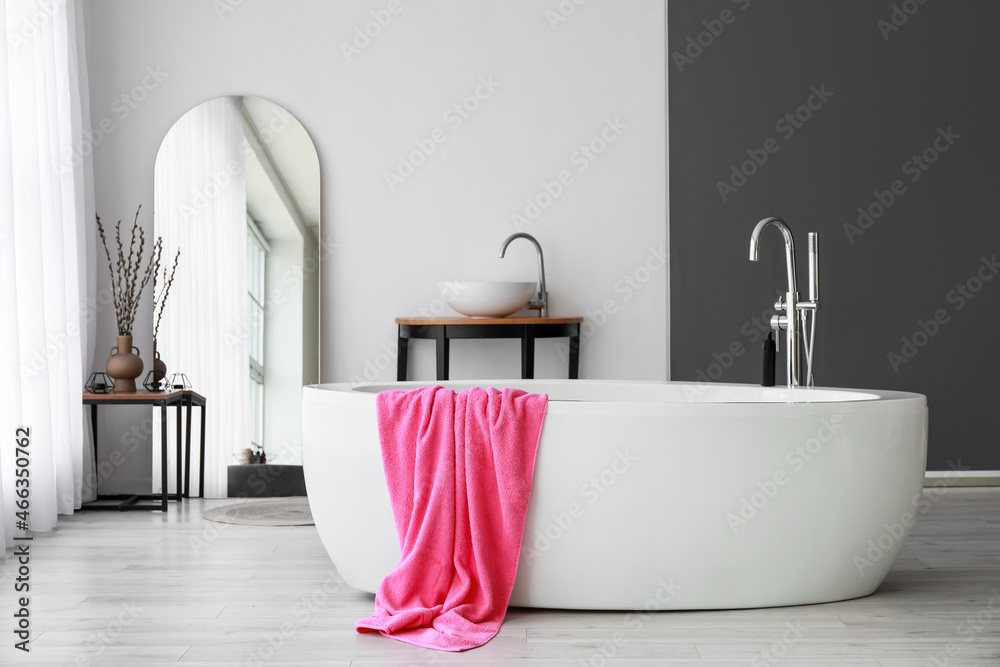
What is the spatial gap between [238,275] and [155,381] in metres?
0.57

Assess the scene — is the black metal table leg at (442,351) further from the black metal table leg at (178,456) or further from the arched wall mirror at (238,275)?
the black metal table leg at (178,456)

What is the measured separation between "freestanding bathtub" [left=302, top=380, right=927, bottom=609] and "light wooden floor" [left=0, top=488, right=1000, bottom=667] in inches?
3.4

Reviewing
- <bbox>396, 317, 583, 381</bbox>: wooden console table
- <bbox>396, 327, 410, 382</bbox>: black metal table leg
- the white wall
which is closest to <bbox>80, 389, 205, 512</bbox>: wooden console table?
the white wall

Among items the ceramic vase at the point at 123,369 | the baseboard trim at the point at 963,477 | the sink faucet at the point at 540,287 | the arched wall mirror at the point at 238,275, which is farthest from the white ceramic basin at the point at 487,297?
the baseboard trim at the point at 963,477

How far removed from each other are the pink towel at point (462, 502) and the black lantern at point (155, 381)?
196 cm

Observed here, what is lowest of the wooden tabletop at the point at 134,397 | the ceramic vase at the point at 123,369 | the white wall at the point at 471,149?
the wooden tabletop at the point at 134,397

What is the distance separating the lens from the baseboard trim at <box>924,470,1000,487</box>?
4227 millimetres

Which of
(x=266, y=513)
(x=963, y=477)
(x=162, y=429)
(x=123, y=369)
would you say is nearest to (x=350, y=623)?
(x=266, y=513)

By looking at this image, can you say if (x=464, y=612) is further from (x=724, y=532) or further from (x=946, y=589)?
(x=946, y=589)

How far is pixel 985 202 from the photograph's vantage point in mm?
4238

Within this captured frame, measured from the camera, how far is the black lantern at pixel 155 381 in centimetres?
394

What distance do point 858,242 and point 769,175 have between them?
483mm

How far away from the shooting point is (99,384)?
13.0 feet

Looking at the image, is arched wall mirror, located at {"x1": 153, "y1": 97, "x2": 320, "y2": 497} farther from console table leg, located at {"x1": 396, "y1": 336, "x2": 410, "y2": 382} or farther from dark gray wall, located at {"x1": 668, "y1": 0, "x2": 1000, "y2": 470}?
dark gray wall, located at {"x1": 668, "y1": 0, "x2": 1000, "y2": 470}
